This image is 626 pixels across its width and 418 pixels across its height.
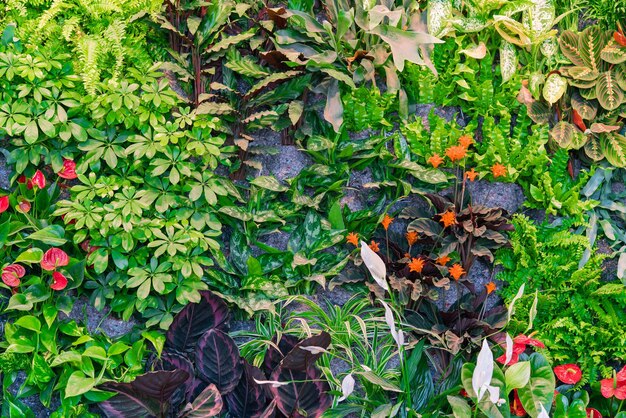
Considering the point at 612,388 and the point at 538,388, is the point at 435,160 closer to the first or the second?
the point at 538,388

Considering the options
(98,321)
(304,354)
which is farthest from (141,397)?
(304,354)

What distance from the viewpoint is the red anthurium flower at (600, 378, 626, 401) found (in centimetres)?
304

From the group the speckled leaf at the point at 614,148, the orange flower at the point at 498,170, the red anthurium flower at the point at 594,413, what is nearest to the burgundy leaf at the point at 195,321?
the orange flower at the point at 498,170

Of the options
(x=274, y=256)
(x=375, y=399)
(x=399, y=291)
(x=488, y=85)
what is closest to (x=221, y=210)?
(x=274, y=256)

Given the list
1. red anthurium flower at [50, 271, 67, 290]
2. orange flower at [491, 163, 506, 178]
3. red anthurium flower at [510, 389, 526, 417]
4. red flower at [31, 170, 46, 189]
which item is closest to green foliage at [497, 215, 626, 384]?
orange flower at [491, 163, 506, 178]

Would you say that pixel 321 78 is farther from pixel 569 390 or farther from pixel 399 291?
pixel 569 390

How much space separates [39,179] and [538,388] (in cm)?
247

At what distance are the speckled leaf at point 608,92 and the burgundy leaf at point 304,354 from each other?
1928 mm

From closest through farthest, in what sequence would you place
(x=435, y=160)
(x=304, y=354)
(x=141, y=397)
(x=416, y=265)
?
(x=141, y=397) < (x=304, y=354) < (x=416, y=265) < (x=435, y=160)

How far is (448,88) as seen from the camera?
11.6 feet

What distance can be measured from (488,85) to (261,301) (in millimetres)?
1632

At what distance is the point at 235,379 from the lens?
9.68ft

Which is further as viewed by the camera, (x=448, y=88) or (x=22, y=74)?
(x=448, y=88)

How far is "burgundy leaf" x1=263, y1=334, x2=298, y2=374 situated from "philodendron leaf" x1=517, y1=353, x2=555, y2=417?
1.04 m
